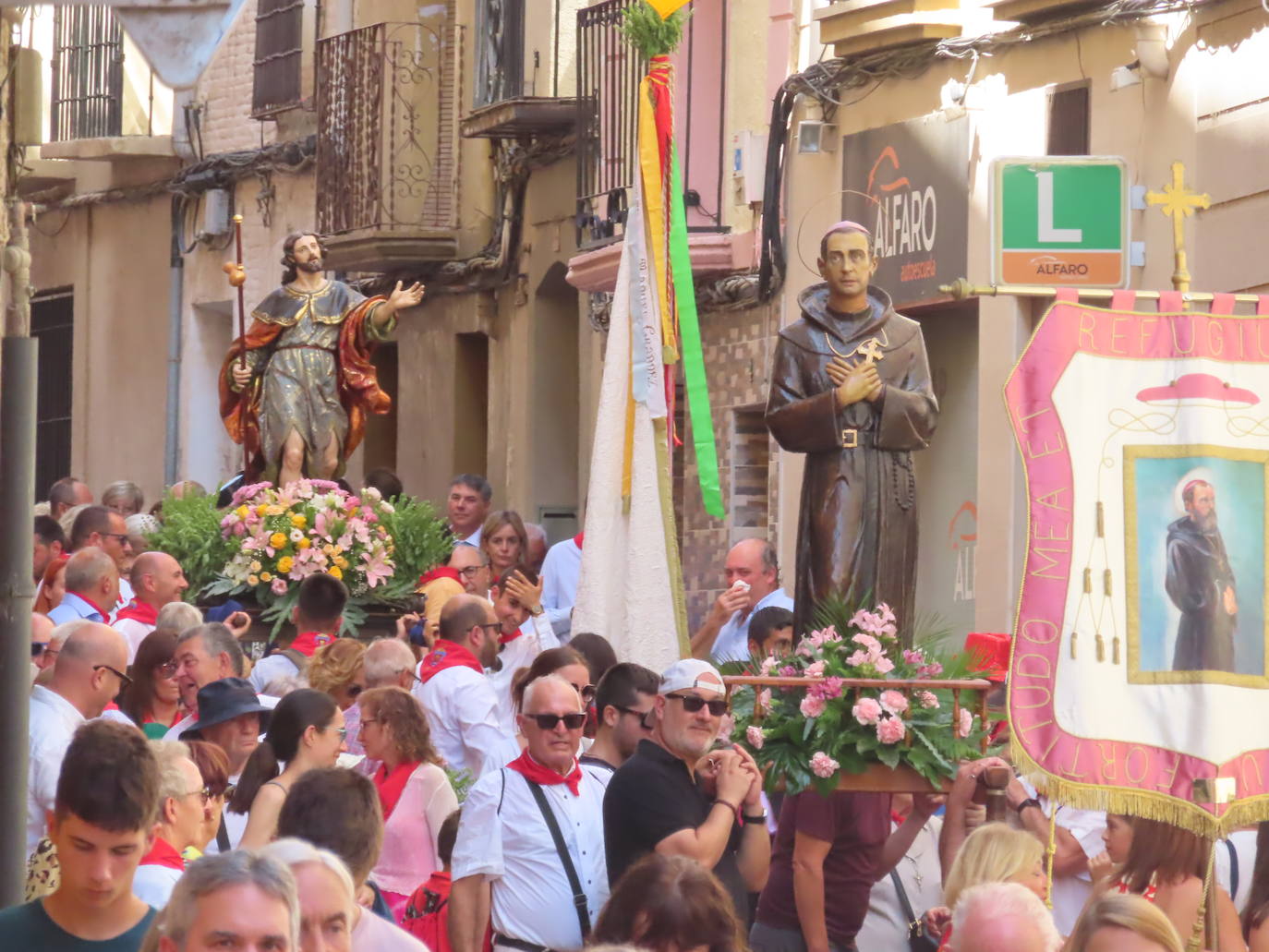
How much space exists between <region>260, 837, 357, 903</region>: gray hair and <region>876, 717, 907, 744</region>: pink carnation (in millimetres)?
2703

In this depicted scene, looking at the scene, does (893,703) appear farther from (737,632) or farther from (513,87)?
(513,87)

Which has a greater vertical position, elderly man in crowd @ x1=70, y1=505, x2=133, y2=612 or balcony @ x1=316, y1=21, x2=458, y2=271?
balcony @ x1=316, y1=21, x2=458, y2=271

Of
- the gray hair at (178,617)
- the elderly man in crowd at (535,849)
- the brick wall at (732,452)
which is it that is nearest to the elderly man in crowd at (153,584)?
the gray hair at (178,617)

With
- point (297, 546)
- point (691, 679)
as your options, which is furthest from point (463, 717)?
point (297, 546)

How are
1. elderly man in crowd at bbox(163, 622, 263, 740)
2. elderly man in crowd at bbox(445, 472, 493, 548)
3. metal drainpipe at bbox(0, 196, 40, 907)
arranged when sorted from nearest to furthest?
metal drainpipe at bbox(0, 196, 40, 907) → elderly man in crowd at bbox(163, 622, 263, 740) → elderly man in crowd at bbox(445, 472, 493, 548)

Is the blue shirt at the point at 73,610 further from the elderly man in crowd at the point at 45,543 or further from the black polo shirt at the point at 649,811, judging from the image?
the black polo shirt at the point at 649,811

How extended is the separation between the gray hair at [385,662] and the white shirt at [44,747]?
1.53 meters

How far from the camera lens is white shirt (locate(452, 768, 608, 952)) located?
7.39 m

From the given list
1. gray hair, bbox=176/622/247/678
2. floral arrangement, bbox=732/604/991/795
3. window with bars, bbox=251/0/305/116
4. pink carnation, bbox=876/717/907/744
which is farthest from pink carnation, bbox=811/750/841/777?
window with bars, bbox=251/0/305/116

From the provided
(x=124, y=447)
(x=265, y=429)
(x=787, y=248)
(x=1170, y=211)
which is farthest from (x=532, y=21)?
(x=1170, y=211)

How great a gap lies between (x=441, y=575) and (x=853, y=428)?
441 cm

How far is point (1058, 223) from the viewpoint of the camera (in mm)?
9836

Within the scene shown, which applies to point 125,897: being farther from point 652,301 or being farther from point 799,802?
point 652,301

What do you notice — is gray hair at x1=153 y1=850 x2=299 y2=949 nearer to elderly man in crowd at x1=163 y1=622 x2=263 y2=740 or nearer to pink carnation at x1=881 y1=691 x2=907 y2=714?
pink carnation at x1=881 y1=691 x2=907 y2=714
